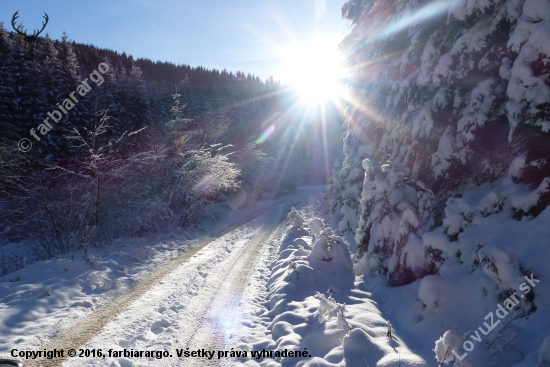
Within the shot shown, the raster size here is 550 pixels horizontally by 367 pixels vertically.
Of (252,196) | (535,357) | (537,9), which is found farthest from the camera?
(252,196)

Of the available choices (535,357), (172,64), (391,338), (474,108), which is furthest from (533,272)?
(172,64)

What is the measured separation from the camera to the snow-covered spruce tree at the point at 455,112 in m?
4.61

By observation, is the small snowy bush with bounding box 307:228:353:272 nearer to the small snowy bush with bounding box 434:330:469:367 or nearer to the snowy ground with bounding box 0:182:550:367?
the snowy ground with bounding box 0:182:550:367

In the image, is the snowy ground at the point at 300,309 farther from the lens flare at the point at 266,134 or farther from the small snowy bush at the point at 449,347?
the lens flare at the point at 266,134

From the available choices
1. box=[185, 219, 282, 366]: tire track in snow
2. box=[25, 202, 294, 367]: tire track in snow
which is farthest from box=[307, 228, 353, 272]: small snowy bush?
box=[25, 202, 294, 367]: tire track in snow

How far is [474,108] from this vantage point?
6.00 metres

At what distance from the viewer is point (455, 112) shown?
261 inches

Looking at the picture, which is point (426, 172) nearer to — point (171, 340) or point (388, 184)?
point (388, 184)

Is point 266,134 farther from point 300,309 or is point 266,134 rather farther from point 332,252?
point 300,309

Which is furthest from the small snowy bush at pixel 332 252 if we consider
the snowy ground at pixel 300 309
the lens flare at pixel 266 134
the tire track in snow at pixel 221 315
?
the lens flare at pixel 266 134

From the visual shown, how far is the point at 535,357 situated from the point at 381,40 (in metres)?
11.8

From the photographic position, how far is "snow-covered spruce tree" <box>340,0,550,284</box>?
461 cm

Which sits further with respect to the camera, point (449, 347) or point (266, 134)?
point (266, 134)

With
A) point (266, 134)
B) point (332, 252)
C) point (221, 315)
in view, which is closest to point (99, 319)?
point (221, 315)
